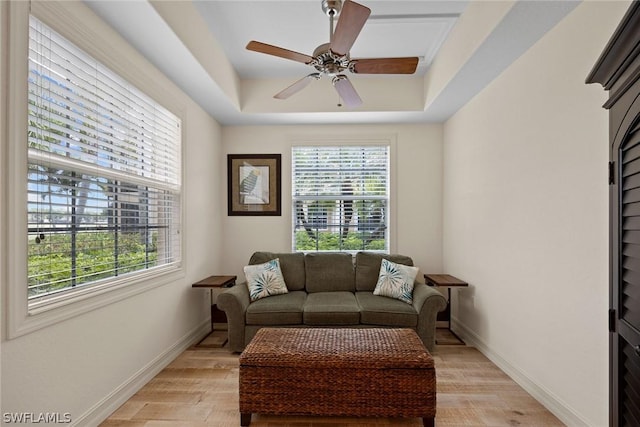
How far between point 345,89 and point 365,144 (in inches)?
65.0

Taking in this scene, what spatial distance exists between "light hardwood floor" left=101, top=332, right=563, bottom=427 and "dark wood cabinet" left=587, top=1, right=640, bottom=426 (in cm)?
97

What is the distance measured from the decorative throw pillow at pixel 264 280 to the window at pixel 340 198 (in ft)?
2.32

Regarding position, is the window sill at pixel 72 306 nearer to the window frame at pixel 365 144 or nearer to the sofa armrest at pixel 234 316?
the sofa armrest at pixel 234 316

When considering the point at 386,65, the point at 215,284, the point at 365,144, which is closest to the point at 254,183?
the point at 215,284

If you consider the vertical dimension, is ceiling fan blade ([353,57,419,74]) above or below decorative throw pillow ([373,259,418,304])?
above

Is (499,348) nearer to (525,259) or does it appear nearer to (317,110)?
(525,259)

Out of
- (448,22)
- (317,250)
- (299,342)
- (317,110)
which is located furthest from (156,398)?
(448,22)

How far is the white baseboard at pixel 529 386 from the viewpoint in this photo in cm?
196

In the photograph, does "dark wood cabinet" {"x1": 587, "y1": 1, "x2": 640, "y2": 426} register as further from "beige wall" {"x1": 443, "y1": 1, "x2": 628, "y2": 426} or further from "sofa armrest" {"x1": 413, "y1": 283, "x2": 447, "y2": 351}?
"sofa armrest" {"x1": 413, "y1": 283, "x2": 447, "y2": 351}

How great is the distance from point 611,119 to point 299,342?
2.09 meters

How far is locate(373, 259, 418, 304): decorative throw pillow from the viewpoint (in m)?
3.29

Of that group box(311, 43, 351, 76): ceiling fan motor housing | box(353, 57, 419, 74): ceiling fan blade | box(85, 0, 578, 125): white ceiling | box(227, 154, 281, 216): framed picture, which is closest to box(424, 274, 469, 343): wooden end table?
box(85, 0, 578, 125): white ceiling

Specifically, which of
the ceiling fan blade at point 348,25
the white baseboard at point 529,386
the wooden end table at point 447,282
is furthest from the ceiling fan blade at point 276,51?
the white baseboard at point 529,386

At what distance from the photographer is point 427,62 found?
3316 millimetres
